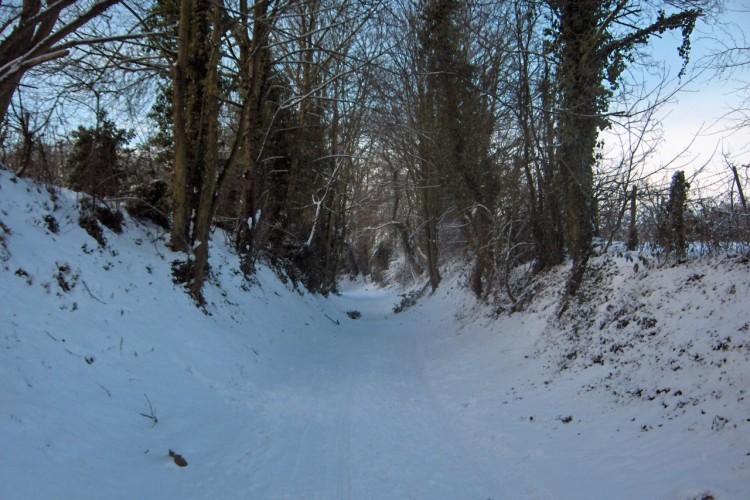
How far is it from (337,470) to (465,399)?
3351 mm

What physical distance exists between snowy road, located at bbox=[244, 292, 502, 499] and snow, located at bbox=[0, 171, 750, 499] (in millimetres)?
26

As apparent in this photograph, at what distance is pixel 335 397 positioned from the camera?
22.9 feet

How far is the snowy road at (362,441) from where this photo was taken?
164 inches

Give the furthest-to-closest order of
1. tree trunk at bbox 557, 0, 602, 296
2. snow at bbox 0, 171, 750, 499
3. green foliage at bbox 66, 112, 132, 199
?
tree trunk at bbox 557, 0, 602, 296 → green foliage at bbox 66, 112, 132, 199 → snow at bbox 0, 171, 750, 499

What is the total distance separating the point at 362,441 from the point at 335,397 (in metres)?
1.81

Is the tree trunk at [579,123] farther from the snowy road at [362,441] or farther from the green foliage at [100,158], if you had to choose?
the green foliage at [100,158]

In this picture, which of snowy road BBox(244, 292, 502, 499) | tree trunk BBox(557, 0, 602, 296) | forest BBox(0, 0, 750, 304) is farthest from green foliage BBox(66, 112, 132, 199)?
tree trunk BBox(557, 0, 602, 296)

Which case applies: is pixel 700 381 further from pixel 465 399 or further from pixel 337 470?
pixel 337 470

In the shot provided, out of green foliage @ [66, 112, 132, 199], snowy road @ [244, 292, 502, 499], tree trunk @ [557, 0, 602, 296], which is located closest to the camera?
snowy road @ [244, 292, 502, 499]

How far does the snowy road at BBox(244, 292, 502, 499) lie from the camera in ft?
13.7

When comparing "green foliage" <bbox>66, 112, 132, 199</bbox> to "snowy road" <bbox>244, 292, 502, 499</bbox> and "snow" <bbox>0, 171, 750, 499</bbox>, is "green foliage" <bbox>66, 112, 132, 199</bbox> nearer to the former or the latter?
"snow" <bbox>0, 171, 750, 499</bbox>

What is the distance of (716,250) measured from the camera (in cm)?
663

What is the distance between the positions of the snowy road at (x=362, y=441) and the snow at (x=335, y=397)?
26 millimetres

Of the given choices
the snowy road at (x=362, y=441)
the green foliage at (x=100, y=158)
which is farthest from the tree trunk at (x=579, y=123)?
the green foliage at (x=100, y=158)
